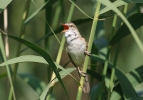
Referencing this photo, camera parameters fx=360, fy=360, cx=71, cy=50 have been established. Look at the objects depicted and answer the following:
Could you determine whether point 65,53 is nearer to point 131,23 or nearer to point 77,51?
point 77,51

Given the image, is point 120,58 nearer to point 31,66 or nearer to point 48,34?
point 31,66

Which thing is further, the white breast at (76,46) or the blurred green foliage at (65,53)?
the white breast at (76,46)

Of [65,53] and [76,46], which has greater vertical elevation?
[65,53]

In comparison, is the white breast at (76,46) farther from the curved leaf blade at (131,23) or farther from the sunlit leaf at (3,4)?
the sunlit leaf at (3,4)

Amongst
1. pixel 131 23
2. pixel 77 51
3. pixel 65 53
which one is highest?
pixel 65 53

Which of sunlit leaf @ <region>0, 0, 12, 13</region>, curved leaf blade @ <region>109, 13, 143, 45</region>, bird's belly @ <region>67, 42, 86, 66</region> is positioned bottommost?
curved leaf blade @ <region>109, 13, 143, 45</region>

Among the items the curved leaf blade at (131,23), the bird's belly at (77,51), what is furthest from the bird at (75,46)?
the curved leaf blade at (131,23)

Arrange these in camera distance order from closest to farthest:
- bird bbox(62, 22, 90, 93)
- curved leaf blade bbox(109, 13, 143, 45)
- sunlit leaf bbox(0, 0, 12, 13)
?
sunlit leaf bbox(0, 0, 12, 13)
curved leaf blade bbox(109, 13, 143, 45)
bird bbox(62, 22, 90, 93)

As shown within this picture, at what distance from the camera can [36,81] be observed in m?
2.35

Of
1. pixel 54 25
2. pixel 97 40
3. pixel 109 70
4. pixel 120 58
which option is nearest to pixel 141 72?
pixel 109 70

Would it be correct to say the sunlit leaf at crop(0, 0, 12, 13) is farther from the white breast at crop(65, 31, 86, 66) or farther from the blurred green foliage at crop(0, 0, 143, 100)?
the white breast at crop(65, 31, 86, 66)

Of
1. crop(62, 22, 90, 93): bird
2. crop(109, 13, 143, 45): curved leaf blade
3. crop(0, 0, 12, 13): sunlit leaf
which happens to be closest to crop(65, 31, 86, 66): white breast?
crop(62, 22, 90, 93): bird

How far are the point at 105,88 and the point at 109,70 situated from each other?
11 centimetres

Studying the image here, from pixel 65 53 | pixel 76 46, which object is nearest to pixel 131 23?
pixel 76 46
